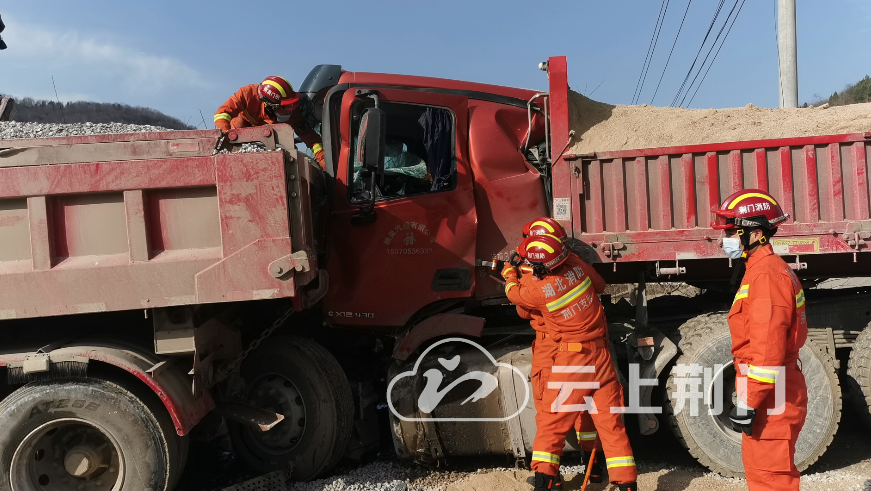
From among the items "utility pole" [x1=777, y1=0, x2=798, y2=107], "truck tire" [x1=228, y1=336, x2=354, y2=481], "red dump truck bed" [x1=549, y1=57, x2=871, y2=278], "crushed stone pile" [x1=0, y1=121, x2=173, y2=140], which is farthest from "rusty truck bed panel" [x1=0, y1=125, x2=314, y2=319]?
"utility pole" [x1=777, y1=0, x2=798, y2=107]

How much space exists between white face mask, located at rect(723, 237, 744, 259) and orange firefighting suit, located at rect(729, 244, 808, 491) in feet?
0.35

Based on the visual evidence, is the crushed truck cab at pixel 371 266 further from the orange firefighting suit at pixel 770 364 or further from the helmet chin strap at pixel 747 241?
the orange firefighting suit at pixel 770 364

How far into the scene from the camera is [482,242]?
426 cm

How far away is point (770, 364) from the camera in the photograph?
2959 millimetres

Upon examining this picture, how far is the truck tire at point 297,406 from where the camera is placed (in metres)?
4.16

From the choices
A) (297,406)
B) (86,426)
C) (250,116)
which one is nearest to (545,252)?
(297,406)

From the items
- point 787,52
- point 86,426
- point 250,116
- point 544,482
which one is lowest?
point 544,482

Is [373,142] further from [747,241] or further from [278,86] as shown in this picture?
[747,241]

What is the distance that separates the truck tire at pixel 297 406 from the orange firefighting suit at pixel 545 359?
1.32 meters

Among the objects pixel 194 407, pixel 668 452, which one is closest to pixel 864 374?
pixel 668 452

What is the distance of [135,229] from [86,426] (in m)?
1.23

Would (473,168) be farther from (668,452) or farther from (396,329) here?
(668,452)

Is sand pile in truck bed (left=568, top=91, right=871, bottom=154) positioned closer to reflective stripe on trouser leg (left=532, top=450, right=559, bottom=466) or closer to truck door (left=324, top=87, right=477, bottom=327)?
truck door (left=324, top=87, right=477, bottom=327)

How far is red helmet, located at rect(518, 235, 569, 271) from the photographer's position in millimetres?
3764
